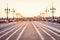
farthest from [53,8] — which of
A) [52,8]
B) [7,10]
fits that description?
[7,10]

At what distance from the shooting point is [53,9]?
74.1 metres

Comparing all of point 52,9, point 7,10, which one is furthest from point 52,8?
point 7,10

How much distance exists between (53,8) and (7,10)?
18796 mm

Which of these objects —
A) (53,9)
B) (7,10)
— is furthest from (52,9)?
(7,10)

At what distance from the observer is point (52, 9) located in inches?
2916

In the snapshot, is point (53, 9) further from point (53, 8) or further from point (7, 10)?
point (7, 10)

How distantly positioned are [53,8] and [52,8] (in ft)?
1.33

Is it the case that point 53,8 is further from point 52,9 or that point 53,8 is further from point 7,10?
point 7,10

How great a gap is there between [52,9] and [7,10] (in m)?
18.5

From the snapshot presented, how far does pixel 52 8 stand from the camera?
243 ft

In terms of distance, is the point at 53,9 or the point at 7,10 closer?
the point at 7,10

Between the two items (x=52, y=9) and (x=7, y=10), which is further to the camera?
(x=52, y=9)

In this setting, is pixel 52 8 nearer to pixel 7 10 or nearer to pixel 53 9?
pixel 53 9

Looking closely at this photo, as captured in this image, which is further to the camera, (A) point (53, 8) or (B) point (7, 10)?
(A) point (53, 8)
